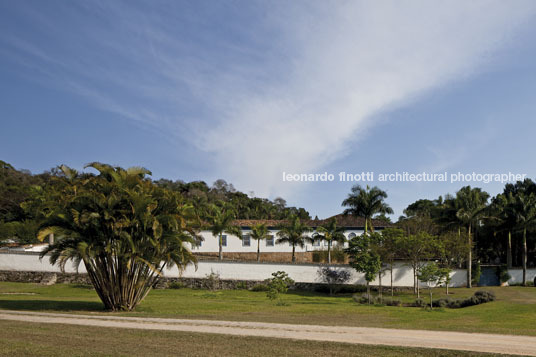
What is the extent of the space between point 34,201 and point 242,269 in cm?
2017

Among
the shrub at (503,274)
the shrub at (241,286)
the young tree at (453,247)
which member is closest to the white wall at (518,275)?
the shrub at (503,274)

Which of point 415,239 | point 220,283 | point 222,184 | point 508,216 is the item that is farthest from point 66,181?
point 222,184

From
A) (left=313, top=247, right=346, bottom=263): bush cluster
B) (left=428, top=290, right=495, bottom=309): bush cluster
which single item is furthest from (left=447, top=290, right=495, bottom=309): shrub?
(left=313, top=247, right=346, bottom=263): bush cluster

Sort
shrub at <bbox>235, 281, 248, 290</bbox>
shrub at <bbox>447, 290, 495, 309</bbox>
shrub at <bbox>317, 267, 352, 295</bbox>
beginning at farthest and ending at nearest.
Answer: shrub at <bbox>235, 281, 248, 290</bbox> → shrub at <bbox>317, 267, 352, 295</bbox> → shrub at <bbox>447, 290, 495, 309</bbox>

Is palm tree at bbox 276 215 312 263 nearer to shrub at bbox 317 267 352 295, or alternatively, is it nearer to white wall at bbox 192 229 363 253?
white wall at bbox 192 229 363 253

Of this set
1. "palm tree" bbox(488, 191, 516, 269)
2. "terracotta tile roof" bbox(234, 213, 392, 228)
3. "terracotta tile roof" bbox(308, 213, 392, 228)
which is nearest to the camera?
"palm tree" bbox(488, 191, 516, 269)

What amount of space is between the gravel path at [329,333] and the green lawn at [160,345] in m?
1.04

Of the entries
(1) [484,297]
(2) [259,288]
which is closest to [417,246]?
(1) [484,297]

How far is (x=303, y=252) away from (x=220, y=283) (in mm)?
21948

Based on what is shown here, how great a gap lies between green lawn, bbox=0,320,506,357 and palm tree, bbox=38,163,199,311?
7200 mm

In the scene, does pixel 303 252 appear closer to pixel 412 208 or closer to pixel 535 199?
pixel 535 199

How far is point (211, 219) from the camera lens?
57.0 meters

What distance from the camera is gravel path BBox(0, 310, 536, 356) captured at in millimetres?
14335

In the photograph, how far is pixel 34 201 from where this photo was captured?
120 ft
